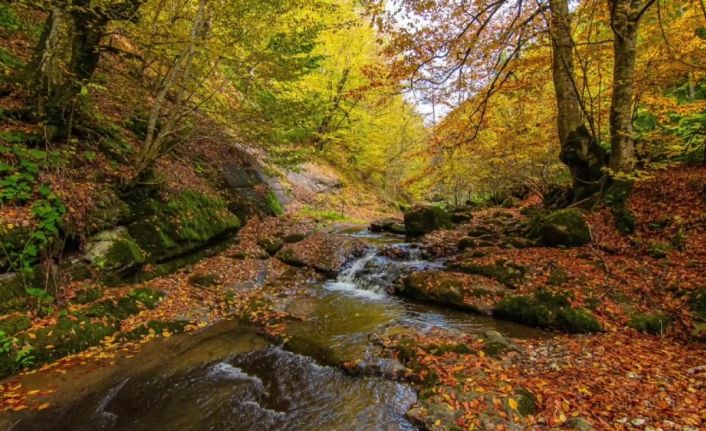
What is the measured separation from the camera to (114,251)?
680cm

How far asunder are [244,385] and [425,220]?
987cm

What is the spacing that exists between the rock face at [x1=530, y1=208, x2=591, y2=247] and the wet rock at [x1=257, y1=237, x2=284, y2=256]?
718cm

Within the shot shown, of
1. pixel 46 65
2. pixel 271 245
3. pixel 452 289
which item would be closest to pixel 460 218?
pixel 452 289

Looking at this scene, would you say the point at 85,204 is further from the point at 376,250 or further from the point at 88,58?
the point at 376,250

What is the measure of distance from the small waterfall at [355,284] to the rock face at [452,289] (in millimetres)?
629

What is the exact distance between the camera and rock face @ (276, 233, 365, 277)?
10.2 m

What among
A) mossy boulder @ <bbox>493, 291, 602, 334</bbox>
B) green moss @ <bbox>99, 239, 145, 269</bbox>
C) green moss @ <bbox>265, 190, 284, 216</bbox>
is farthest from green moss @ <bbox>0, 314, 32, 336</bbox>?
green moss @ <bbox>265, 190, 284, 216</bbox>

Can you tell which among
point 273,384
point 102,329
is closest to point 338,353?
point 273,384

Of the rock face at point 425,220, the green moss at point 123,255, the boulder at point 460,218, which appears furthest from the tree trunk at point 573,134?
the green moss at point 123,255

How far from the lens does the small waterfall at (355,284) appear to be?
8.72 m

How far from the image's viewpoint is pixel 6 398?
4.11 metres

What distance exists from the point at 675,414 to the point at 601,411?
0.62 metres

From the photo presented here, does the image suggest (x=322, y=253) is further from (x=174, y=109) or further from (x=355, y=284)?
(x=174, y=109)

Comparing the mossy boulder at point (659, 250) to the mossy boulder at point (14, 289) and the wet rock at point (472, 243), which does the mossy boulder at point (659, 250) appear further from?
the mossy boulder at point (14, 289)
